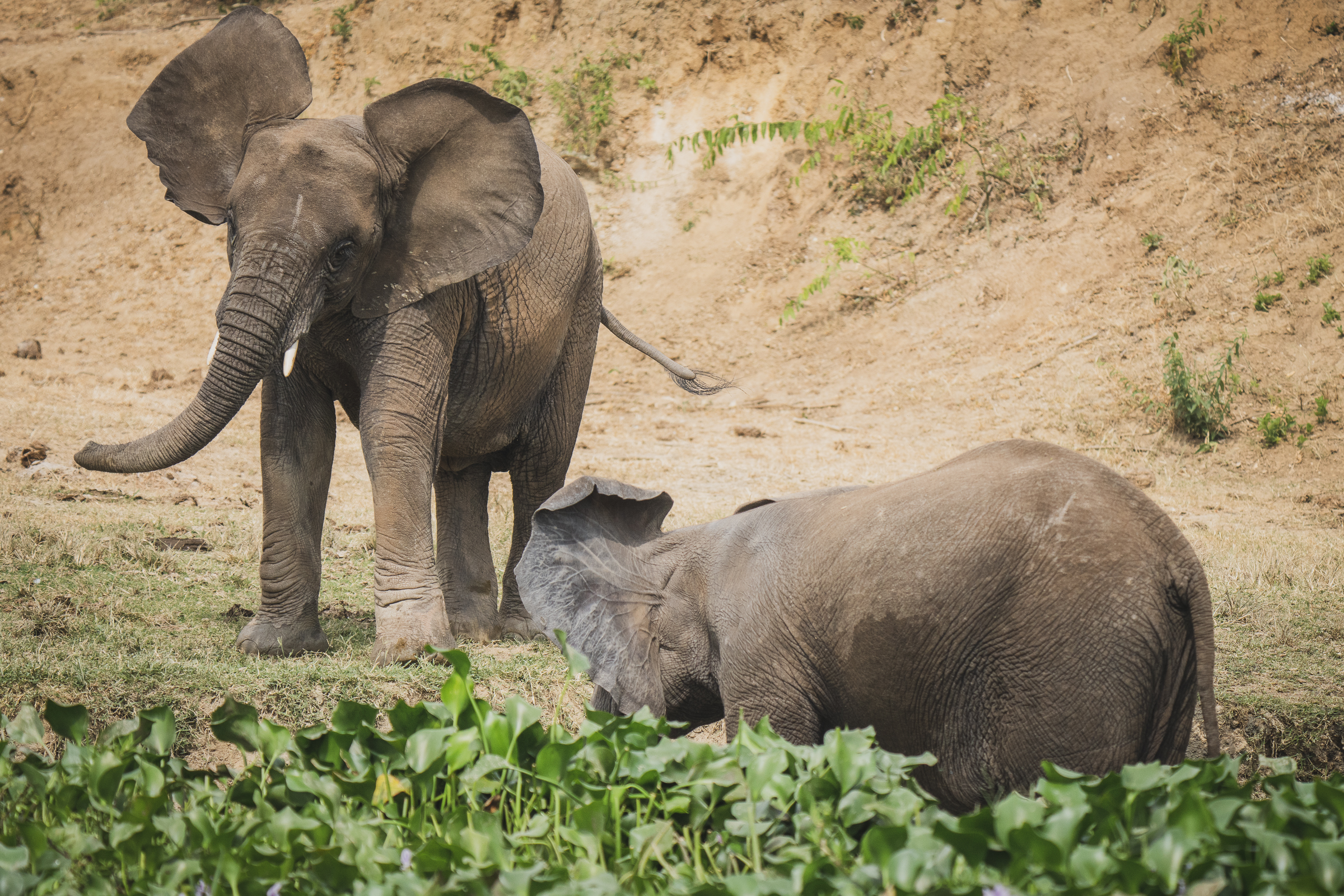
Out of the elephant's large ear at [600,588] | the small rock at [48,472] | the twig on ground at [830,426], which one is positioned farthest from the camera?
the twig on ground at [830,426]

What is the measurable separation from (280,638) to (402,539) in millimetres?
714

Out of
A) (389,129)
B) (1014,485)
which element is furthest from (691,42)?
(1014,485)

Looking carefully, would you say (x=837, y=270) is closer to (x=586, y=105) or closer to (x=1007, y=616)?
(x=586, y=105)

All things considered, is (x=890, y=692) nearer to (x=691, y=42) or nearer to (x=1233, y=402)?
(x=1233, y=402)

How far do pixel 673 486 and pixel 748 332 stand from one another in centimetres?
633

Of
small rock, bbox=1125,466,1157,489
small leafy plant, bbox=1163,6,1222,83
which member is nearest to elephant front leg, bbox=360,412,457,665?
small rock, bbox=1125,466,1157,489

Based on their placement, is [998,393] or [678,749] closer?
[678,749]

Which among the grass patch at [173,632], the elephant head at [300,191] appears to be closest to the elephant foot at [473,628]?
the grass patch at [173,632]

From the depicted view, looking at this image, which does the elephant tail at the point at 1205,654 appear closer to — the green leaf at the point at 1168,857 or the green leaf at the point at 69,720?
the green leaf at the point at 1168,857

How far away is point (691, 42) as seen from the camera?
18250 millimetres

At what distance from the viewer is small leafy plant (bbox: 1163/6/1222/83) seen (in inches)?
578

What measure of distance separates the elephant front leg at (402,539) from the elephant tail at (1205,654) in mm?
3070

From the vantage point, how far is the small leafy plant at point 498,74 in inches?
724

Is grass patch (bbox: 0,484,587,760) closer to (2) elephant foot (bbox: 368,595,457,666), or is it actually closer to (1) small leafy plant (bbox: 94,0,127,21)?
(2) elephant foot (bbox: 368,595,457,666)
